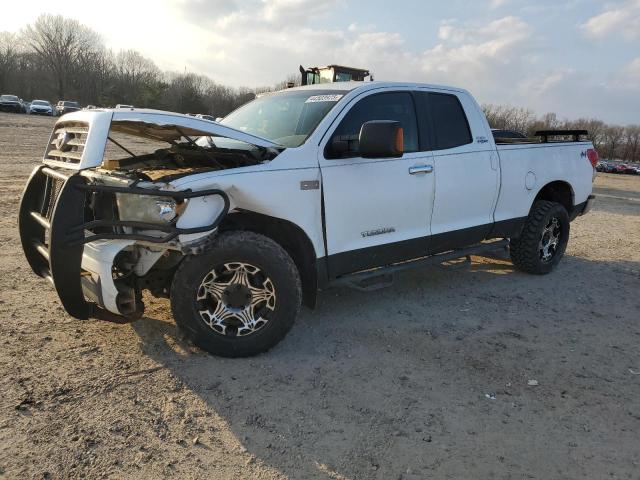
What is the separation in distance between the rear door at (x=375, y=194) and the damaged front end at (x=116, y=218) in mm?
595

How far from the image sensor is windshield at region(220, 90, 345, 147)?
4160mm

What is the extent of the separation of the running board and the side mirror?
1071 mm

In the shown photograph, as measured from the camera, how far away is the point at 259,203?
3580 mm

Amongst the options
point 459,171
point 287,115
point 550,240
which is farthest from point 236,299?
point 550,240

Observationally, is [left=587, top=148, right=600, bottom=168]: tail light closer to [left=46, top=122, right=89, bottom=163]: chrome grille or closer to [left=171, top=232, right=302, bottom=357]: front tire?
[left=171, top=232, right=302, bottom=357]: front tire

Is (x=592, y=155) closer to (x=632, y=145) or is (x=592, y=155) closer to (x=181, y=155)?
(x=181, y=155)

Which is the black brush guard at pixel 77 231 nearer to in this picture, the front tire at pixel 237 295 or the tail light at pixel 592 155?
the front tire at pixel 237 295

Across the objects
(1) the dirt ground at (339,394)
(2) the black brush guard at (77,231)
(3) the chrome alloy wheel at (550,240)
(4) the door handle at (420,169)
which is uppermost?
(4) the door handle at (420,169)

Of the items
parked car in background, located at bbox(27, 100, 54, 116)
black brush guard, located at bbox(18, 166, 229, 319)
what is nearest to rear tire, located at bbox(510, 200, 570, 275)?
black brush guard, located at bbox(18, 166, 229, 319)

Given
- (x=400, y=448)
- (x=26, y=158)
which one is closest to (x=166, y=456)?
(x=400, y=448)

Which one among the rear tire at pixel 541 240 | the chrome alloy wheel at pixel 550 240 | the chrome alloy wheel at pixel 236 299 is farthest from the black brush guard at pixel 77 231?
the chrome alloy wheel at pixel 550 240

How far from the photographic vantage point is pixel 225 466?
2582mm

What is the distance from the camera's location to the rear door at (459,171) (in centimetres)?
470

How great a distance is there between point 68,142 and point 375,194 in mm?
2287
